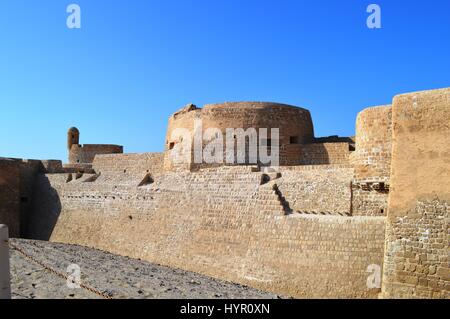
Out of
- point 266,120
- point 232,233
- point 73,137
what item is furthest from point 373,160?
Result: point 73,137

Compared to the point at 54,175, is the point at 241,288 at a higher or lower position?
lower

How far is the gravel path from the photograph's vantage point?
8.12 m

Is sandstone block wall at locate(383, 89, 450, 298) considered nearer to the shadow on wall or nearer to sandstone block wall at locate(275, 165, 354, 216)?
sandstone block wall at locate(275, 165, 354, 216)

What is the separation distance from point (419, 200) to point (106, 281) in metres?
6.15

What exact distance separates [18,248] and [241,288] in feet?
19.2

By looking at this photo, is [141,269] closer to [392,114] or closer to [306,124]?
[392,114]

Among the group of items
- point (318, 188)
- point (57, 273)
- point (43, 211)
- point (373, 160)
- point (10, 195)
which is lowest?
point (57, 273)

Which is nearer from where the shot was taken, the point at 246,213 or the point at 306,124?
the point at 246,213

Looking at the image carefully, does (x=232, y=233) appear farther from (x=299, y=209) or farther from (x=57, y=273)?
(x=57, y=273)

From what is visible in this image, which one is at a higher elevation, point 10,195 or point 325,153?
point 325,153

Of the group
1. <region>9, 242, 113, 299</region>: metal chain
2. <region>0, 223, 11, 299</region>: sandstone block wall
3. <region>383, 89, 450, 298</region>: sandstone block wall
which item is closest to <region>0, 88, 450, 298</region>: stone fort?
<region>383, 89, 450, 298</region>: sandstone block wall

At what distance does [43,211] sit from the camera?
22656 millimetres
